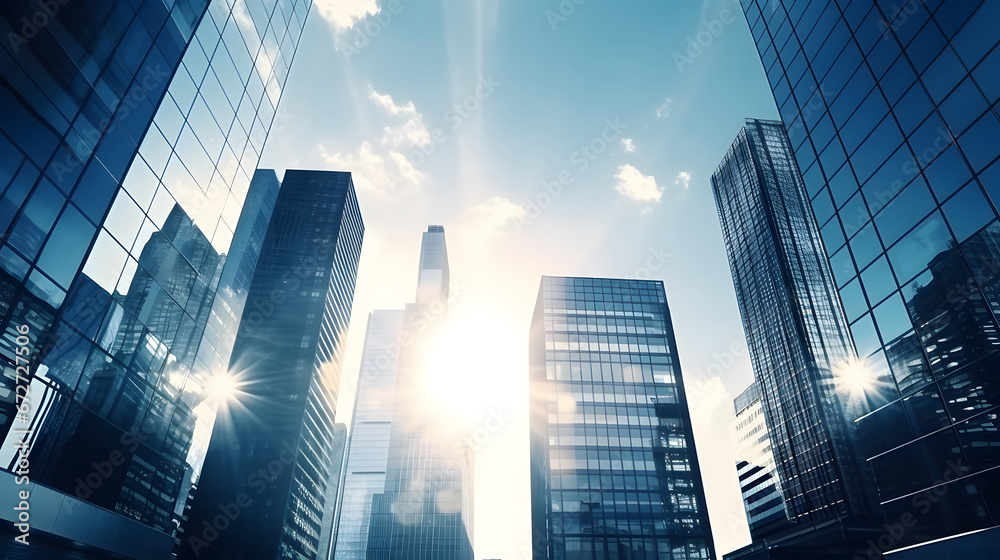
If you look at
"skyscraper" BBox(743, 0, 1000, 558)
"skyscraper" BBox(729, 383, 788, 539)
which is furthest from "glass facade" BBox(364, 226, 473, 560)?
"skyscraper" BBox(743, 0, 1000, 558)

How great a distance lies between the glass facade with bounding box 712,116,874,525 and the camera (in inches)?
3282

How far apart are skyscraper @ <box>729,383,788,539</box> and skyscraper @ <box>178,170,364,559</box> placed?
10063 cm

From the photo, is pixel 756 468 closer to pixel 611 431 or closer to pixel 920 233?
pixel 611 431

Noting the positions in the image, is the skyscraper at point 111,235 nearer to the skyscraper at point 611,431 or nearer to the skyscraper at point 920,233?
the skyscraper at point 920,233

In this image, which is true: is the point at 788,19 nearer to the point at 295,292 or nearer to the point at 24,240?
the point at 24,240

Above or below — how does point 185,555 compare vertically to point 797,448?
below

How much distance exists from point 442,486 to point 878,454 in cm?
18087

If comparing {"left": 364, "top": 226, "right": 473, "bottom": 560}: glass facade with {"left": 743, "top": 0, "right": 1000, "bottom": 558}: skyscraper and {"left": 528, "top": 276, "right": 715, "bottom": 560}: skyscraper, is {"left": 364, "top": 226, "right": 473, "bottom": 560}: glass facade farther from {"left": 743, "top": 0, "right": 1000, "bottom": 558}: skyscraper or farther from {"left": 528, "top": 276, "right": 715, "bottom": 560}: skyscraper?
{"left": 743, "top": 0, "right": 1000, "bottom": 558}: skyscraper

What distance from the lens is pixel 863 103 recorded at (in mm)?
21016

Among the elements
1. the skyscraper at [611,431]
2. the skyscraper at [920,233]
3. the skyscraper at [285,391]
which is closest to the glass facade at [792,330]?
the skyscraper at [611,431]

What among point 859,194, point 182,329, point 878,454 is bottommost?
point 878,454

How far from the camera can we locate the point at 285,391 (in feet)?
397

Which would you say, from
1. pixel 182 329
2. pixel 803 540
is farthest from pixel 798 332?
pixel 182 329

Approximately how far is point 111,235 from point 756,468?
125 m
